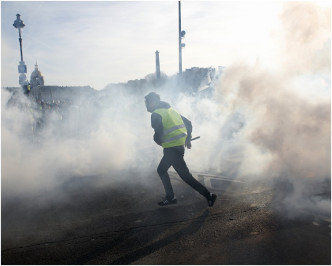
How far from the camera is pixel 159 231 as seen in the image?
150 inches

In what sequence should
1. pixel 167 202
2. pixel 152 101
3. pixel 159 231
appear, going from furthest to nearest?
pixel 152 101
pixel 167 202
pixel 159 231

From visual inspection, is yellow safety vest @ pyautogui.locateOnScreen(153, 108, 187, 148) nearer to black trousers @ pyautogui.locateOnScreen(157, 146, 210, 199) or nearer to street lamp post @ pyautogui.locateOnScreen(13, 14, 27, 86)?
black trousers @ pyautogui.locateOnScreen(157, 146, 210, 199)

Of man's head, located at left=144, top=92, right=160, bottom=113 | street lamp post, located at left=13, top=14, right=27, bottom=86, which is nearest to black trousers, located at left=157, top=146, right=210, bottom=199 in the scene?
man's head, located at left=144, top=92, right=160, bottom=113

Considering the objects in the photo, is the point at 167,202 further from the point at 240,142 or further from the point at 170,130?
the point at 240,142

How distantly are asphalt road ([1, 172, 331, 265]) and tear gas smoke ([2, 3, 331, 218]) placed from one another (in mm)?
612

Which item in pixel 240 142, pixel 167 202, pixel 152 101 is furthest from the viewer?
pixel 240 142

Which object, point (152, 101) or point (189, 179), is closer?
point (189, 179)

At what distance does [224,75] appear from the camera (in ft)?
30.4

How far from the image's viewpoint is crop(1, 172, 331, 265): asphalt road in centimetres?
320

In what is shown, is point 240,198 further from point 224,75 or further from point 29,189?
point 224,75

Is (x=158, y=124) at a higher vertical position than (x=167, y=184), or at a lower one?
higher

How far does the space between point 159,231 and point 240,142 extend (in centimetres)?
497

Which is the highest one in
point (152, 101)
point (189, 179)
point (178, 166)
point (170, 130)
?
point (152, 101)

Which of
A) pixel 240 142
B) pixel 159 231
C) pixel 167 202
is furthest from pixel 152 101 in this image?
pixel 240 142
